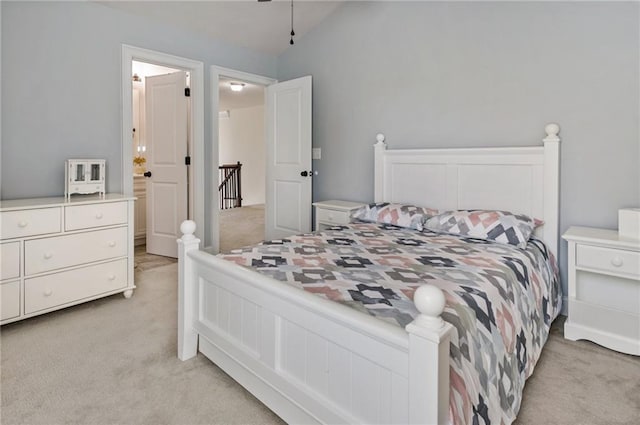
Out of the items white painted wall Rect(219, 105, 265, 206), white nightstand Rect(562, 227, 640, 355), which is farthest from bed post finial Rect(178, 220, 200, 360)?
white painted wall Rect(219, 105, 265, 206)

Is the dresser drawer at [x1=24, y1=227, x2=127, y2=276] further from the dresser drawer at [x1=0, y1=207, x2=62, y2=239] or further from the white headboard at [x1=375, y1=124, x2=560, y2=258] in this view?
the white headboard at [x1=375, y1=124, x2=560, y2=258]

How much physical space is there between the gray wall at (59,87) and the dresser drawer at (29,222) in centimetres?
56

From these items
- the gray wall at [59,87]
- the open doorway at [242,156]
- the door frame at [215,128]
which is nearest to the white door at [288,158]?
the door frame at [215,128]

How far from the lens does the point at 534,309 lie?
196cm

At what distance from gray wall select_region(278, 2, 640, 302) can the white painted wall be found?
4847 mm

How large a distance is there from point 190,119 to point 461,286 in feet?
→ 11.4

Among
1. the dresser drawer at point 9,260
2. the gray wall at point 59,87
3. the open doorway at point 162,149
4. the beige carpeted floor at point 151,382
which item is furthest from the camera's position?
the open doorway at point 162,149

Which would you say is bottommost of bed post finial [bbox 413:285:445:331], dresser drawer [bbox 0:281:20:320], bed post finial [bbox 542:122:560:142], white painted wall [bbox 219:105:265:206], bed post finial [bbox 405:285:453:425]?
dresser drawer [bbox 0:281:20:320]

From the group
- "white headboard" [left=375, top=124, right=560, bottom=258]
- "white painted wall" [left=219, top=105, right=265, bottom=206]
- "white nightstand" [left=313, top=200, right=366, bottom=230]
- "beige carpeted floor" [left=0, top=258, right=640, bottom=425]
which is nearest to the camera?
"beige carpeted floor" [left=0, top=258, right=640, bottom=425]

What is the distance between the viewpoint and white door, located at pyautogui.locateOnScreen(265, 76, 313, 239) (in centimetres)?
405

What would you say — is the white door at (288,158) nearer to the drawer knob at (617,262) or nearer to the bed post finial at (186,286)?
the bed post finial at (186,286)

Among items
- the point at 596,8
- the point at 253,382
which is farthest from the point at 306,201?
the point at 596,8

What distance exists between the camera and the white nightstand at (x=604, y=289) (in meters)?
2.09

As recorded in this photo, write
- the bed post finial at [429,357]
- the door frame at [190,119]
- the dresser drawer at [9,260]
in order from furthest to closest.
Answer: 1. the door frame at [190,119]
2. the dresser drawer at [9,260]
3. the bed post finial at [429,357]
